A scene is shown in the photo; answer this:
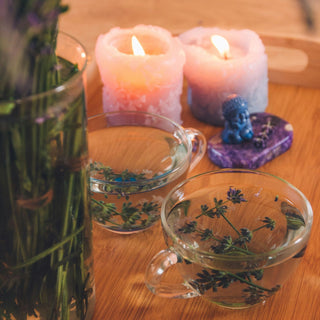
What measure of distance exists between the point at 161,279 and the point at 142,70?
28 cm

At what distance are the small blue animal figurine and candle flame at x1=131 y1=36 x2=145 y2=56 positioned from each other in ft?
0.40

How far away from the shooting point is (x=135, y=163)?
0.60m

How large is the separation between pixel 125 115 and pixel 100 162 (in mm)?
64

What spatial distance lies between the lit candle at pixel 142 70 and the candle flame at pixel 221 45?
0.06 meters

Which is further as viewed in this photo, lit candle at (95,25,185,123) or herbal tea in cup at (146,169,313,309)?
lit candle at (95,25,185,123)

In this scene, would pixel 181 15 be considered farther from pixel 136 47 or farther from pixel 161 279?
pixel 161 279

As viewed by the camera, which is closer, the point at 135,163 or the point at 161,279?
the point at 161,279

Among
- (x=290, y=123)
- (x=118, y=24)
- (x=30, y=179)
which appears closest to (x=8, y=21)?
(x=30, y=179)

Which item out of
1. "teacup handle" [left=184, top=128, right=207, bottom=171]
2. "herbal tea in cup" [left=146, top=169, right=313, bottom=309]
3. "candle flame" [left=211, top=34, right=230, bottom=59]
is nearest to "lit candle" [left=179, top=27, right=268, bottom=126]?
"candle flame" [left=211, top=34, right=230, bottom=59]

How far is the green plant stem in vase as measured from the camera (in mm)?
295

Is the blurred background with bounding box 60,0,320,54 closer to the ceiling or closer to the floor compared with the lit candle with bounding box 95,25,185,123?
closer to the floor

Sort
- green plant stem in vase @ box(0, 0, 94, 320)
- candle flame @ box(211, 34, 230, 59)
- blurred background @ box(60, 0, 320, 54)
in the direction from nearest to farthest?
green plant stem in vase @ box(0, 0, 94, 320)
candle flame @ box(211, 34, 230, 59)
blurred background @ box(60, 0, 320, 54)

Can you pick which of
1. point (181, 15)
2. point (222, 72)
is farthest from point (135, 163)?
point (181, 15)

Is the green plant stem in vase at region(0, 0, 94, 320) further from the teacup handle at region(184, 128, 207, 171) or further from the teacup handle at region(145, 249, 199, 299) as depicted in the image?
the teacup handle at region(184, 128, 207, 171)
